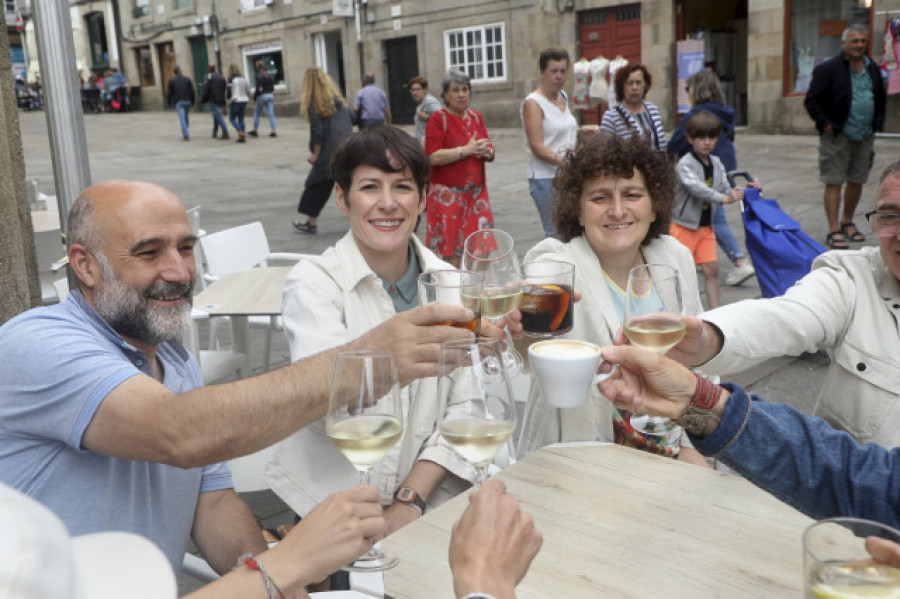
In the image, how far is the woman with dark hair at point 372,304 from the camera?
2.18 metres

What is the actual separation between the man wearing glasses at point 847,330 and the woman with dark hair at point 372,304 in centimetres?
69

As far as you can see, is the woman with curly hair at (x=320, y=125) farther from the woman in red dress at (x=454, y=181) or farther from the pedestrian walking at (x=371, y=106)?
the pedestrian walking at (x=371, y=106)

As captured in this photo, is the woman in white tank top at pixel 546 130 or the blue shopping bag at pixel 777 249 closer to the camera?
the blue shopping bag at pixel 777 249

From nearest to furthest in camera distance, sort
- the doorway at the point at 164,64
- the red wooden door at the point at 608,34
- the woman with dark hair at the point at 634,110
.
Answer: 1. the woman with dark hair at the point at 634,110
2. the red wooden door at the point at 608,34
3. the doorway at the point at 164,64

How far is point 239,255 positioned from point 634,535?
11.8 feet

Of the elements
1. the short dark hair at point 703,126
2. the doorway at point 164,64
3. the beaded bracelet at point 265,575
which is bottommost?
the beaded bracelet at point 265,575

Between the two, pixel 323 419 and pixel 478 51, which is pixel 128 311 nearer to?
pixel 323 419

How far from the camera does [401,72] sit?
73.2ft

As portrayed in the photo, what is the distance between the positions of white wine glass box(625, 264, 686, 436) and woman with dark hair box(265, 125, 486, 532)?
0.34 m

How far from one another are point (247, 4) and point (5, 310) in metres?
25.1

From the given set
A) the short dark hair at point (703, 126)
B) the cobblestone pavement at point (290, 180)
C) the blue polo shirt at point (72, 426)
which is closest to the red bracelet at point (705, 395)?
the blue polo shirt at point (72, 426)

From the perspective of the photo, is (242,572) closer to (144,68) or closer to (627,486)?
(627,486)

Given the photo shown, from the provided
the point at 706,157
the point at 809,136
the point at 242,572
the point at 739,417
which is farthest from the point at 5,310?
the point at 809,136

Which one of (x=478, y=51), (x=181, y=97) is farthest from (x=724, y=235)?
(x=181, y=97)
